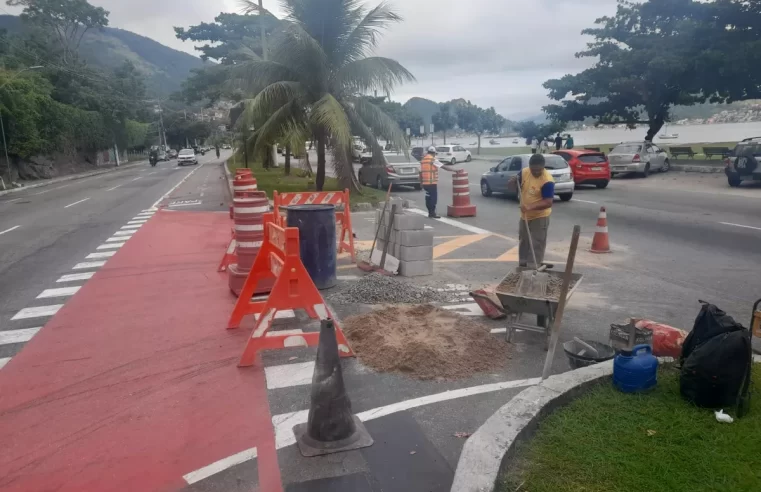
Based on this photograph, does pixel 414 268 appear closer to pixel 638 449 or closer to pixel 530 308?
pixel 530 308

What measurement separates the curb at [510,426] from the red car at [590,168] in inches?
749

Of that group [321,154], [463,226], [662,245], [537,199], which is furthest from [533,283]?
[321,154]

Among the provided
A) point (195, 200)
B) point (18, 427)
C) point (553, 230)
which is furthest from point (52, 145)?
point (18, 427)

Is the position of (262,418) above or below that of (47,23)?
below

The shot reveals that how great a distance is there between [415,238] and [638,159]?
2209 centimetres

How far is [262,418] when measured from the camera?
460cm

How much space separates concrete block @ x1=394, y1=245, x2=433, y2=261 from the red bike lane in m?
2.73

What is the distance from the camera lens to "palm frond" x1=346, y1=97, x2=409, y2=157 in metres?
19.2

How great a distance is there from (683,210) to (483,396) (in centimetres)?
1372

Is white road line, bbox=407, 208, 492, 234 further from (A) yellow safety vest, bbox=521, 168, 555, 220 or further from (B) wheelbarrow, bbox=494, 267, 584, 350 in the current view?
(B) wheelbarrow, bbox=494, 267, 584, 350

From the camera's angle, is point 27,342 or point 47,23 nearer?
point 27,342

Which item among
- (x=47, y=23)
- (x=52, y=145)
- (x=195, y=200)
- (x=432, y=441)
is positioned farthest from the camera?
(x=47, y=23)

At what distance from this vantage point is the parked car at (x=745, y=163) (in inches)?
804

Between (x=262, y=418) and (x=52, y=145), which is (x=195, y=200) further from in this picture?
(x=52, y=145)
